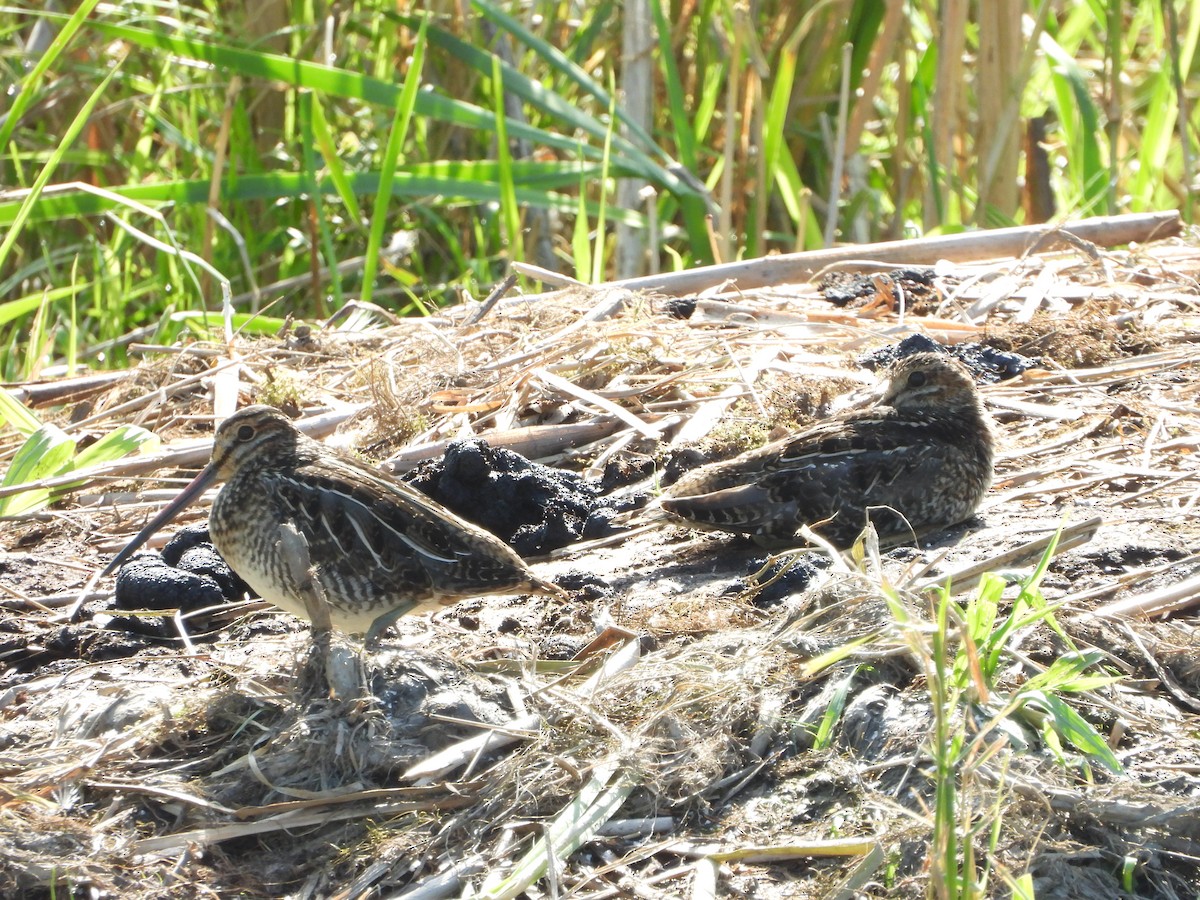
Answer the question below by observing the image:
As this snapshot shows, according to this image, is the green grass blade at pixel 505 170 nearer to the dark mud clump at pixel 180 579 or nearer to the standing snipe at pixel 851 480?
the standing snipe at pixel 851 480

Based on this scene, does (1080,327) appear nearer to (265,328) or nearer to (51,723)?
(265,328)

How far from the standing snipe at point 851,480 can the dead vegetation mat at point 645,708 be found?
130mm

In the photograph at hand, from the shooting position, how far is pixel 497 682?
151 inches

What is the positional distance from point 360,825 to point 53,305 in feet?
16.5

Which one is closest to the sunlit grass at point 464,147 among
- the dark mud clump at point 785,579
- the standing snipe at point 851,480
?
the standing snipe at point 851,480

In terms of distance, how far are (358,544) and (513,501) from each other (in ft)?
2.73

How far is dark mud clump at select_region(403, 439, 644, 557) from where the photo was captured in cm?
500

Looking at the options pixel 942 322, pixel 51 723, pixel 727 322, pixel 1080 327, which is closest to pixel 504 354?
pixel 727 322

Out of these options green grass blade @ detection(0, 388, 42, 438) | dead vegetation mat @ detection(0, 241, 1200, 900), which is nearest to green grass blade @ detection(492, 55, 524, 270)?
dead vegetation mat @ detection(0, 241, 1200, 900)

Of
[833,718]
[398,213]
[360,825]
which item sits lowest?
[360,825]

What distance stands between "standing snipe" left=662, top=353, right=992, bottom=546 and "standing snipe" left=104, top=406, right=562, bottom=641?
70 cm

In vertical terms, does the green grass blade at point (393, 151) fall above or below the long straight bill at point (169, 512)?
above

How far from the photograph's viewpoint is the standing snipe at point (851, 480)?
15.6ft

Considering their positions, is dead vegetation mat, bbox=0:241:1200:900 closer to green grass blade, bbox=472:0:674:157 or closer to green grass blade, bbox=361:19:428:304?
green grass blade, bbox=361:19:428:304
